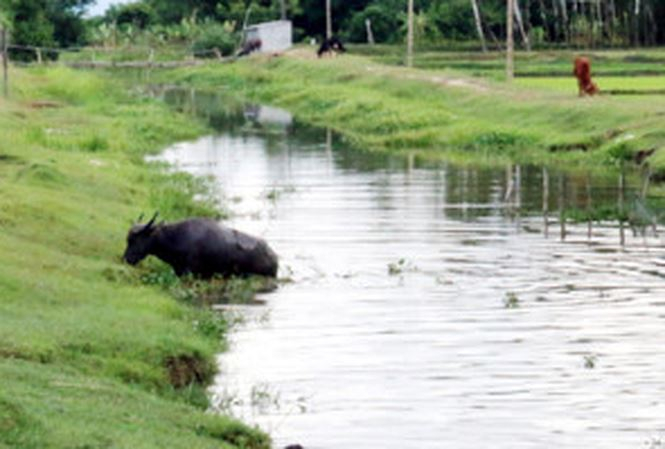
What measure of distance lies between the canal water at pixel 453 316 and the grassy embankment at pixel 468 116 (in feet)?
11.9

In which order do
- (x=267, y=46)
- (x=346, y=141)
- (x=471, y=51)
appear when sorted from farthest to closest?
(x=267, y=46) < (x=471, y=51) < (x=346, y=141)

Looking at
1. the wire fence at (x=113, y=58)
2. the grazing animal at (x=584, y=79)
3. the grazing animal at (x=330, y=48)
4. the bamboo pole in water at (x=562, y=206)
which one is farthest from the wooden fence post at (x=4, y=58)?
the grazing animal at (x=330, y=48)

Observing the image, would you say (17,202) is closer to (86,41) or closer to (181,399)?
(181,399)

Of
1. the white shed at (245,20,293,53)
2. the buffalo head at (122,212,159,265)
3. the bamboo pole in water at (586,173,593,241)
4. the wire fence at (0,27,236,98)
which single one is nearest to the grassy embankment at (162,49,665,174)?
the bamboo pole in water at (586,173,593,241)

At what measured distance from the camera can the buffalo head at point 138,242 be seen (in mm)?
19766

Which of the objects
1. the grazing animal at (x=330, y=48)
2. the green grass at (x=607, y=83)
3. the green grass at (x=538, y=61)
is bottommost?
the green grass at (x=607, y=83)

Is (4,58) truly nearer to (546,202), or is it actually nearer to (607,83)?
(607,83)

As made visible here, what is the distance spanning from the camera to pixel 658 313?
59.7 feet

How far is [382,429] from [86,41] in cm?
8325

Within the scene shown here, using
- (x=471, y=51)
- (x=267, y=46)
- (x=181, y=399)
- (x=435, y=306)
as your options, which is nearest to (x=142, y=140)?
(x=435, y=306)

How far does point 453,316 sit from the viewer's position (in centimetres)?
1816

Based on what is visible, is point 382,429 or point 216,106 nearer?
point 382,429

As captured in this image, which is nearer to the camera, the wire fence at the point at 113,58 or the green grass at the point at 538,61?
the green grass at the point at 538,61

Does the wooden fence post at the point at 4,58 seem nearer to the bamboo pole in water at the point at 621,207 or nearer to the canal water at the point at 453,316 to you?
the canal water at the point at 453,316
